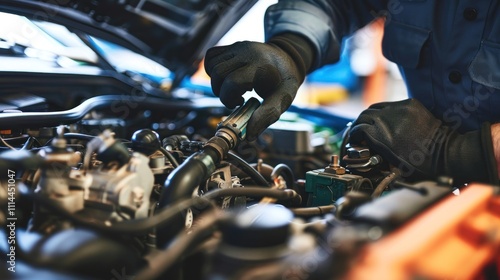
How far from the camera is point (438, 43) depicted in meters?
1.31

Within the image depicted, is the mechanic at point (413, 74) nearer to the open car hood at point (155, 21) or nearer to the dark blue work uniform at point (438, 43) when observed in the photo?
the dark blue work uniform at point (438, 43)

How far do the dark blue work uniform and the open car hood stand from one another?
560 millimetres

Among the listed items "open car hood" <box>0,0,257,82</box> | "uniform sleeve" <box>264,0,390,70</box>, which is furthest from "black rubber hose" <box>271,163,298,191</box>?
"open car hood" <box>0,0,257,82</box>

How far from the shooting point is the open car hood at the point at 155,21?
60.9 inches

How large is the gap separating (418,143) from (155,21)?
127 cm

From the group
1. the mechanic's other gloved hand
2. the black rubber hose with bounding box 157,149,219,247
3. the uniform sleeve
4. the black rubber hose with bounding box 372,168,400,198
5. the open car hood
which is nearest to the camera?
the black rubber hose with bounding box 157,149,219,247

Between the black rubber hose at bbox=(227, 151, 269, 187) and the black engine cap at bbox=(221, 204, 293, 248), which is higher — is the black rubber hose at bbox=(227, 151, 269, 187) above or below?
above

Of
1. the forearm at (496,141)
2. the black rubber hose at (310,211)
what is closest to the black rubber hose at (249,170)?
the black rubber hose at (310,211)

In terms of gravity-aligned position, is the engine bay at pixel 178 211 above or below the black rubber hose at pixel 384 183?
above

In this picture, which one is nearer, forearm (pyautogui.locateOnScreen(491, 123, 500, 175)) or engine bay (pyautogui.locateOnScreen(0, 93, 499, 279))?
engine bay (pyautogui.locateOnScreen(0, 93, 499, 279))

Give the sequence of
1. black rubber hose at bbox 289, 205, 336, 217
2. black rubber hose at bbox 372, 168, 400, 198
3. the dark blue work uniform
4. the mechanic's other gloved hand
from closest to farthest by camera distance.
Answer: black rubber hose at bbox 289, 205, 336, 217, black rubber hose at bbox 372, 168, 400, 198, the mechanic's other gloved hand, the dark blue work uniform

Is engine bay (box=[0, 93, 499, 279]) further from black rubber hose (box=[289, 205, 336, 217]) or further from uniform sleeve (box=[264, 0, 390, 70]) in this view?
uniform sleeve (box=[264, 0, 390, 70])

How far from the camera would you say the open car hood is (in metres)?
1.55

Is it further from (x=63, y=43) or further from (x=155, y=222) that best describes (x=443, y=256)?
(x=63, y=43)
